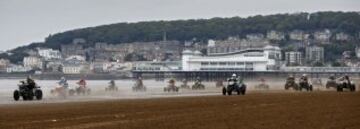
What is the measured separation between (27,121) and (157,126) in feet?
15.6

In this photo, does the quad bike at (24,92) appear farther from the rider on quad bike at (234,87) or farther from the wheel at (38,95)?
the rider on quad bike at (234,87)

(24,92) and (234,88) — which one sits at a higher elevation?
(24,92)

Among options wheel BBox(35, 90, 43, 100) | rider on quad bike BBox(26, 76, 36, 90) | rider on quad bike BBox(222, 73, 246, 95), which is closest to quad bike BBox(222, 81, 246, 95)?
rider on quad bike BBox(222, 73, 246, 95)

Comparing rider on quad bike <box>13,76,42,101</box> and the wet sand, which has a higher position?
rider on quad bike <box>13,76,42,101</box>

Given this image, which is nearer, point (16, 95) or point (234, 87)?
point (16, 95)

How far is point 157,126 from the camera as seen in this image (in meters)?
23.0

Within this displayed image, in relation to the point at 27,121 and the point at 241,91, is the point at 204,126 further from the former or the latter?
the point at 241,91

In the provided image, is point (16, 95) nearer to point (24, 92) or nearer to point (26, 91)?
point (24, 92)

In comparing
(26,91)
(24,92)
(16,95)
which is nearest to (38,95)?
(26,91)

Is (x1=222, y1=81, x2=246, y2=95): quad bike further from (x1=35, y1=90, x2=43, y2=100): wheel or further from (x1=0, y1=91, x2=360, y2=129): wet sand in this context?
(x1=0, y1=91, x2=360, y2=129): wet sand

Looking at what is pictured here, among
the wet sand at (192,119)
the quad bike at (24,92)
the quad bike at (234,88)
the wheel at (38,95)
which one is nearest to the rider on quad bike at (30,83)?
the quad bike at (24,92)

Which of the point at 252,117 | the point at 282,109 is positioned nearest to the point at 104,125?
the point at 252,117

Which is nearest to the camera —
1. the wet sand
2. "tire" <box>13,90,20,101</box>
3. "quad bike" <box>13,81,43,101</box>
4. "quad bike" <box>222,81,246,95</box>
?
the wet sand

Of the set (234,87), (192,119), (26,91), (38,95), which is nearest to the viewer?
(192,119)
